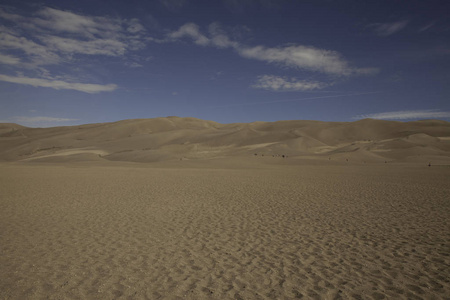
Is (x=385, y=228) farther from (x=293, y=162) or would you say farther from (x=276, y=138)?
(x=276, y=138)

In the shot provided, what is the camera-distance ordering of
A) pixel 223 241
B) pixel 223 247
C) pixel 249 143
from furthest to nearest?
pixel 249 143 → pixel 223 241 → pixel 223 247

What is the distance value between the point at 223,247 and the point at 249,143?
53410 millimetres

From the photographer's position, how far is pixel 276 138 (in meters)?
61.8

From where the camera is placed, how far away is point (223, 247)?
6.89 meters

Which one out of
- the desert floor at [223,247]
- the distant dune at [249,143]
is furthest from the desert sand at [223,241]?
the distant dune at [249,143]

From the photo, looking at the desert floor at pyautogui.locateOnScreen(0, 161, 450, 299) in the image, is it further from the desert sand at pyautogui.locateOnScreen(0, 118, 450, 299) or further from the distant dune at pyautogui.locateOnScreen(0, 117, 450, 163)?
the distant dune at pyautogui.locateOnScreen(0, 117, 450, 163)

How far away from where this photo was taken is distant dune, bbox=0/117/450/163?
4278 centimetres

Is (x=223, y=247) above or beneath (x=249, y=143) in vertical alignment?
beneath

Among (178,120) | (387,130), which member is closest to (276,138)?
(387,130)

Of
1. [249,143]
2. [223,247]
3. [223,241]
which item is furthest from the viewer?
[249,143]

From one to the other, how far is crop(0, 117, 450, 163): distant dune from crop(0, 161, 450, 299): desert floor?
95.1 ft

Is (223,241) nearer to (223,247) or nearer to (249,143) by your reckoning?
(223,247)

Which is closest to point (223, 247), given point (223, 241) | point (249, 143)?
point (223, 241)

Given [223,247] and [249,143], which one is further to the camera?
[249,143]
